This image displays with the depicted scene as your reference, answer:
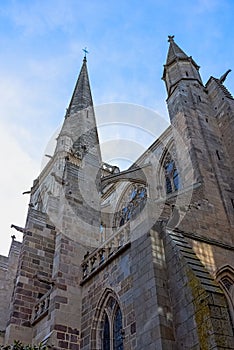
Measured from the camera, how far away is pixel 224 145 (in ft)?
40.0

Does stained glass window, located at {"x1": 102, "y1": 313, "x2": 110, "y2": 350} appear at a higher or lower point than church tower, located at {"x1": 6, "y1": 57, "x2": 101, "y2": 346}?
lower

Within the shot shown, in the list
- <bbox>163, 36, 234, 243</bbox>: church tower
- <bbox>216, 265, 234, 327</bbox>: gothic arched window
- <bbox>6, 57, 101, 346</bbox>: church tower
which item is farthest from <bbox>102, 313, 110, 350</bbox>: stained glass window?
<bbox>163, 36, 234, 243</bbox>: church tower

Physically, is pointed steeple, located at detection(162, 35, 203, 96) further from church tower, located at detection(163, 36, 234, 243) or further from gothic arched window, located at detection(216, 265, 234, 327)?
gothic arched window, located at detection(216, 265, 234, 327)

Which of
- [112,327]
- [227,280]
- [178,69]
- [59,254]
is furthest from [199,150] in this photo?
[112,327]

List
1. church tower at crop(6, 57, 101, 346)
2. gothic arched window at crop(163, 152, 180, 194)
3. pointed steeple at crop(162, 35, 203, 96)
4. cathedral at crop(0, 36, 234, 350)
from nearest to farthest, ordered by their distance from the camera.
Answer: cathedral at crop(0, 36, 234, 350) → church tower at crop(6, 57, 101, 346) → gothic arched window at crop(163, 152, 180, 194) → pointed steeple at crop(162, 35, 203, 96)

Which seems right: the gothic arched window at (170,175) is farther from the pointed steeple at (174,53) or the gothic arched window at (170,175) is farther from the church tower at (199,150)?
the pointed steeple at (174,53)

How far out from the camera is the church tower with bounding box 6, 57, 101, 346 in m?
8.80

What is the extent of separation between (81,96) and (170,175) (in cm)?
835

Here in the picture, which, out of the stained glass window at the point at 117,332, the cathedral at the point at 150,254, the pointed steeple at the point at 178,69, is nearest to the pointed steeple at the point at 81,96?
the cathedral at the point at 150,254

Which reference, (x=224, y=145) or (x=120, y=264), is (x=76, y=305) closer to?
(x=120, y=264)

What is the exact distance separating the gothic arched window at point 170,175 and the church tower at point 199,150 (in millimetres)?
2338

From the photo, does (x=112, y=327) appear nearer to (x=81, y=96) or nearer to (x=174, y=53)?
(x=174, y=53)

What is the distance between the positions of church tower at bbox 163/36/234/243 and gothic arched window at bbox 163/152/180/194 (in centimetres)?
234

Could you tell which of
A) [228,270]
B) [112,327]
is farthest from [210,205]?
[112,327]
